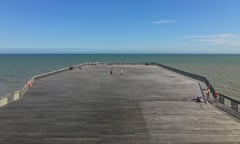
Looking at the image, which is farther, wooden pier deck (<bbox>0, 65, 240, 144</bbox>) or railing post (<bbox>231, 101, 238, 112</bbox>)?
railing post (<bbox>231, 101, 238, 112</bbox>)

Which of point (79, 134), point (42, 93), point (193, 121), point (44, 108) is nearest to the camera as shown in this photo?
point (79, 134)

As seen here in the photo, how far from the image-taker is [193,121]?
10.2 meters

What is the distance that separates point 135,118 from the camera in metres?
10.6

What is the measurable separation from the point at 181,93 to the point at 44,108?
29.1 ft

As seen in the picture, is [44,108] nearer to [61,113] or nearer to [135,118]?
[61,113]

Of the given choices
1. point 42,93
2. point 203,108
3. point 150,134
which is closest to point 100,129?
point 150,134

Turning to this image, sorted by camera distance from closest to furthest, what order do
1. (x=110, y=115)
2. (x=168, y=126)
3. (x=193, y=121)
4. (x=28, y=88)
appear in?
1. (x=168, y=126)
2. (x=193, y=121)
3. (x=110, y=115)
4. (x=28, y=88)

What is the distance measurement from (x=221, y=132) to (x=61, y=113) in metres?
6.74

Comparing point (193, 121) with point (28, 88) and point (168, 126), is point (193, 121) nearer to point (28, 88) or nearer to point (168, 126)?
point (168, 126)

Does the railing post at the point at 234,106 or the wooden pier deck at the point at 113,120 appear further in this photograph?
the railing post at the point at 234,106

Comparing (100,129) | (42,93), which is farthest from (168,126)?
(42,93)

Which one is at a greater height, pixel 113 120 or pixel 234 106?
pixel 113 120

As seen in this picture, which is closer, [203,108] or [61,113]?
[61,113]

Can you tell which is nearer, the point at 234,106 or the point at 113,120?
the point at 113,120
